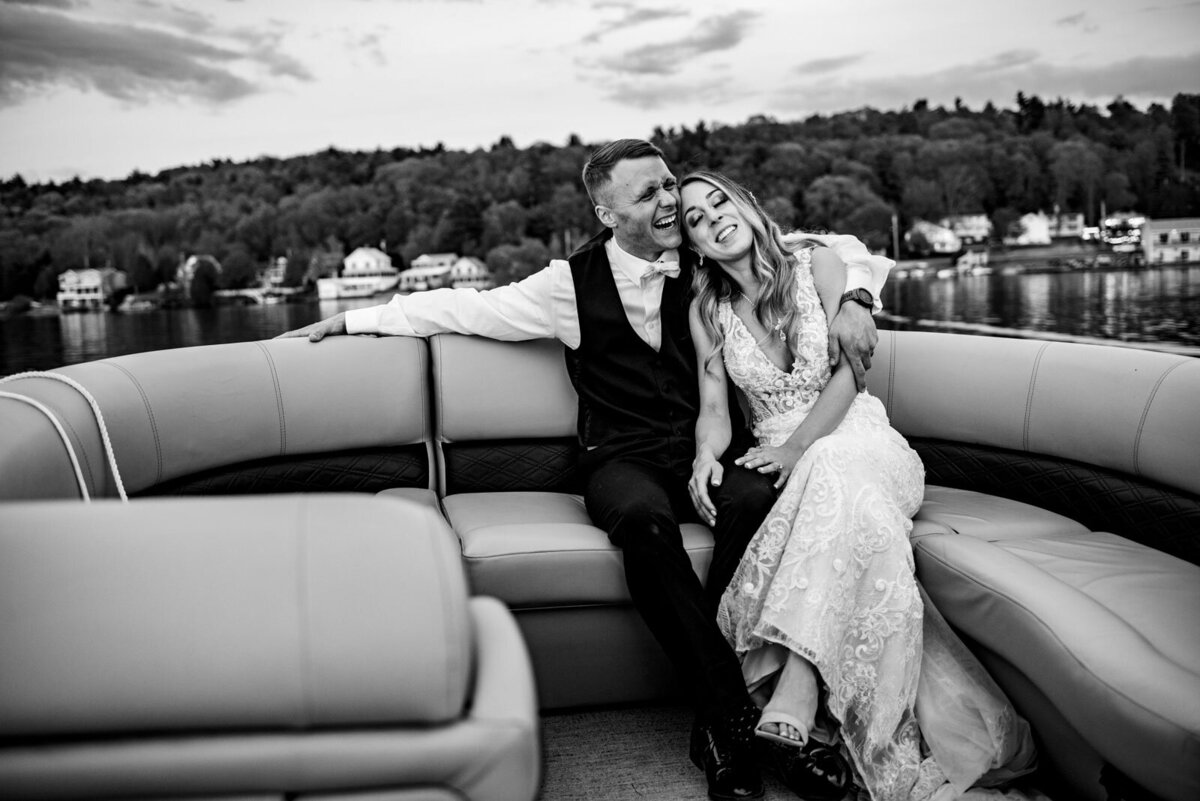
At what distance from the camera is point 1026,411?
253 cm

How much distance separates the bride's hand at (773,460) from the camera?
2203 millimetres

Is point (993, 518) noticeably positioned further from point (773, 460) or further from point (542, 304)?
point (542, 304)

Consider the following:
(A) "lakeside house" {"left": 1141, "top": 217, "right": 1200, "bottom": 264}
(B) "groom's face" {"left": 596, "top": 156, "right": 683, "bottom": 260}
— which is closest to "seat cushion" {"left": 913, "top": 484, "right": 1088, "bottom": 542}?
(B) "groom's face" {"left": 596, "top": 156, "right": 683, "bottom": 260}

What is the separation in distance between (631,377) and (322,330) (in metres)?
0.93

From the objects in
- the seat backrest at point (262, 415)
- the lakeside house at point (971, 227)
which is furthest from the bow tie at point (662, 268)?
the lakeside house at point (971, 227)

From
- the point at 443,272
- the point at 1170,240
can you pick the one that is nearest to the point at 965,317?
the point at 1170,240

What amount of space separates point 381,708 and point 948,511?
6.63 ft

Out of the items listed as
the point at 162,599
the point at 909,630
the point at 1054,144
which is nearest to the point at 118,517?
the point at 162,599

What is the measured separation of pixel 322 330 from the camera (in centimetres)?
267

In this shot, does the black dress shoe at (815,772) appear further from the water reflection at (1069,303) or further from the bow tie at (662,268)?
the water reflection at (1069,303)

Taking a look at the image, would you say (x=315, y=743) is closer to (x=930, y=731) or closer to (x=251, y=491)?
(x=930, y=731)

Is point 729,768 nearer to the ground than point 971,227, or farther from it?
nearer to the ground

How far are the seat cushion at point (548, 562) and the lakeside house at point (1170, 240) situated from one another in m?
5.47

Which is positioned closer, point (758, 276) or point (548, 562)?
point (548, 562)
